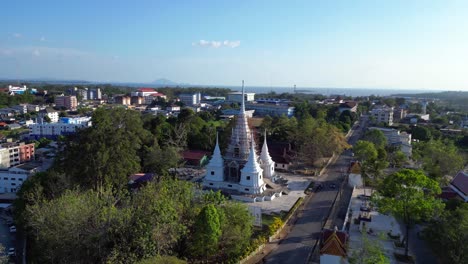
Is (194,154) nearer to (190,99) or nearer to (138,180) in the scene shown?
(138,180)

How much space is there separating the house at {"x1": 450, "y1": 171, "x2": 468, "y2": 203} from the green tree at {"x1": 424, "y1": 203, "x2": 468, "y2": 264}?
10446 mm

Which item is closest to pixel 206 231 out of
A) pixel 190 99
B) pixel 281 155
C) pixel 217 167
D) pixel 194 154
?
pixel 217 167

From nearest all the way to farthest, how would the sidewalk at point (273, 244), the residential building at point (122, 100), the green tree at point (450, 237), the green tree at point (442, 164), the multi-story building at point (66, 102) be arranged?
the green tree at point (450, 237) → the sidewalk at point (273, 244) → the green tree at point (442, 164) → the multi-story building at point (66, 102) → the residential building at point (122, 100)

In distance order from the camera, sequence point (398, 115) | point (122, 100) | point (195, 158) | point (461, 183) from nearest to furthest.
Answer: point (461, 183), point (195, 158), point (398, 115), point (122, 100)

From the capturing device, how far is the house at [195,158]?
47.4 meters

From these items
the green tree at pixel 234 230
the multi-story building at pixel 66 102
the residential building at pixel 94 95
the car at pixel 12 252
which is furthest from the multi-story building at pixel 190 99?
the green tree at pixel 234 230

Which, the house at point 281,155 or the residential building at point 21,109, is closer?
the house at point 281,155

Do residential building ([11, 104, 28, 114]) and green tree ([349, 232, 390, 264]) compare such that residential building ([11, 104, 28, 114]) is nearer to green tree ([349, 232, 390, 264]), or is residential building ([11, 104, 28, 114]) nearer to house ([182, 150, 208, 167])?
house ([182, 150, 208, 167])

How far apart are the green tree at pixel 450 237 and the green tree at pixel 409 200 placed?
38.8 inches

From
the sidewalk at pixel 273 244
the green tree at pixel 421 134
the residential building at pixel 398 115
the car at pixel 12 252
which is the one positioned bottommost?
the car at pixel 12 252

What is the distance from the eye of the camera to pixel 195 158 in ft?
157

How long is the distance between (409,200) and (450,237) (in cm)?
361

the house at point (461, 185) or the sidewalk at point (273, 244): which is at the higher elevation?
the house at point (461, 185)

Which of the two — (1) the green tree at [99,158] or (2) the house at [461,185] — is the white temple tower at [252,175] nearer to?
(1) the green tree at [99,158]
